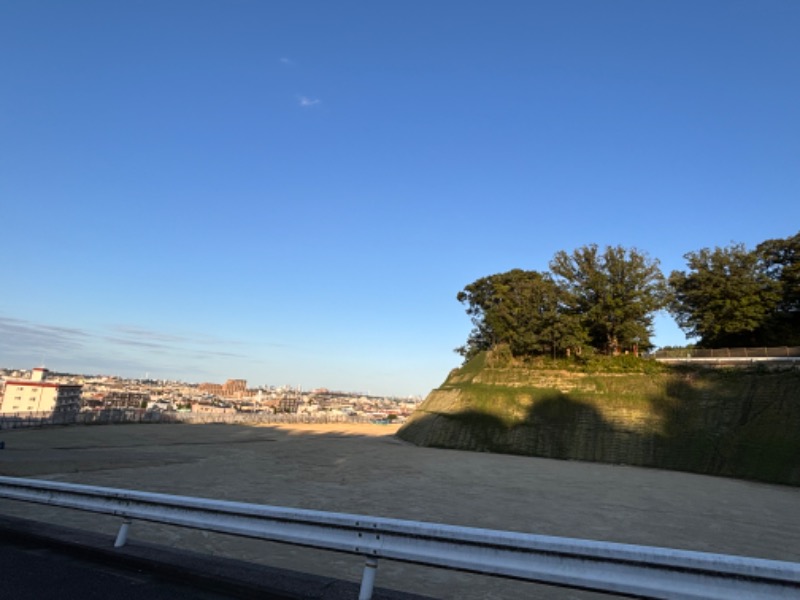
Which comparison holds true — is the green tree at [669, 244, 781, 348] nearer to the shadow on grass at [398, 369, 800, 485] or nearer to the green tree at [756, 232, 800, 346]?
the green tree at [756, 232, 800, 346]

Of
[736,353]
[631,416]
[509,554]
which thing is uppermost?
[736,353]

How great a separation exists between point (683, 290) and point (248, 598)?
47.6 metres

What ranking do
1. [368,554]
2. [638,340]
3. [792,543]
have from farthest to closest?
1. [638,340]
2. [792,543]
3. [368,554]

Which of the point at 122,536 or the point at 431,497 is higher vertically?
the point at 122,536

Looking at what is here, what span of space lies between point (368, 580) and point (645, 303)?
1494 inches

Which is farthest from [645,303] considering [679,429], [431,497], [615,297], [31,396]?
[31,396]

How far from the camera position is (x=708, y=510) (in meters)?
12.2

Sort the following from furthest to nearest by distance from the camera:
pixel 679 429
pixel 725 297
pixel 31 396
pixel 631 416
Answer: pixel 31 396 < pixel 725 297 < pixel 631 416 < pixel 679 429

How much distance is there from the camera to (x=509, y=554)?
11.0 ft

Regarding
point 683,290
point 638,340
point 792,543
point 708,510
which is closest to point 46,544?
point 792,543

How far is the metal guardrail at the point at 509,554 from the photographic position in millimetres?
2758

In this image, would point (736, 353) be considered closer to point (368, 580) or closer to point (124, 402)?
point (368, 580)

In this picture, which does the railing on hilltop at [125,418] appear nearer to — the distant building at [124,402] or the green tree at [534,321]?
the green tree at [534,321]

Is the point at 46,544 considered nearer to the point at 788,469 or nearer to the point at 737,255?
the point at 788,469
